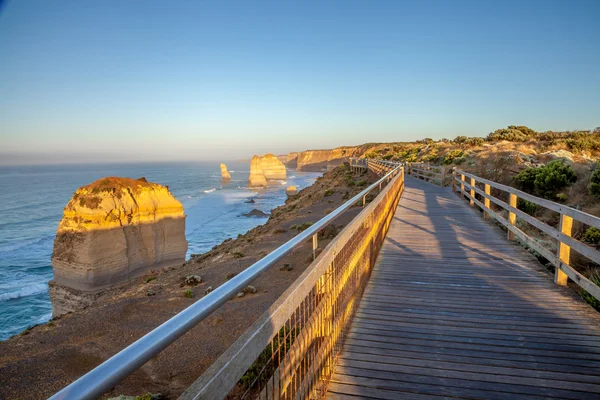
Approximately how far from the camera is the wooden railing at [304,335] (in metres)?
1.42

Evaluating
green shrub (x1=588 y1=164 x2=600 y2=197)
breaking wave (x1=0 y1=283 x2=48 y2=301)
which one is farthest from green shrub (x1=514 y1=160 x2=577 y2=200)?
breaking wave (x1=0 y1=283 x2=48 y2=301)

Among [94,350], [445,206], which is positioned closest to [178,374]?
[94,350]

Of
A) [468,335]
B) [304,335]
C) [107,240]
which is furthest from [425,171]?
[304,335]

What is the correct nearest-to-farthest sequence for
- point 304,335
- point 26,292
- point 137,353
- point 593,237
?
point 137,353, point 304,335, point 593,237, point 26,292

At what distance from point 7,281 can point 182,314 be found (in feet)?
113

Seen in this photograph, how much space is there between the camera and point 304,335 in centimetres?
258

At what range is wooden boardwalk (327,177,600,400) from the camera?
2.98 m

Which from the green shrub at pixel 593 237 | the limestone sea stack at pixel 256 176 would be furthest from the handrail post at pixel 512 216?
the limestone sea stack at pixel 256 176

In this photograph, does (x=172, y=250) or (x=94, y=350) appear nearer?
(x=94, y=350)

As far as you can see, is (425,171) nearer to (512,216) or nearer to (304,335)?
(512,216)

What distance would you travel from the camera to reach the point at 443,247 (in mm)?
7742

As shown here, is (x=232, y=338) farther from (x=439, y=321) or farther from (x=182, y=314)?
(x=182, y=314)

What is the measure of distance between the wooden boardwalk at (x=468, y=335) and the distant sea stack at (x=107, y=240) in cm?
2335

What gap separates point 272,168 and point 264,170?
3958 millimetres
